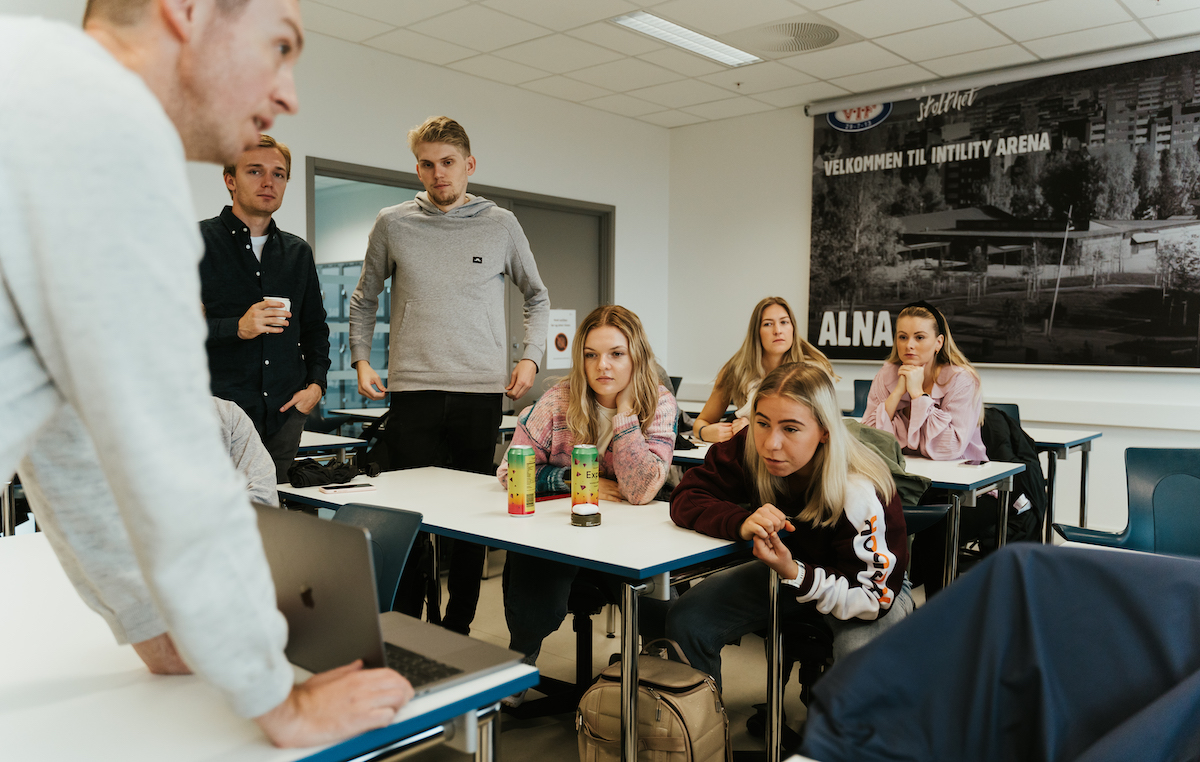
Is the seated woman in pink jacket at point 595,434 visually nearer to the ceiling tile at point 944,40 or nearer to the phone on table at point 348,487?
the phone on table at point 348,487

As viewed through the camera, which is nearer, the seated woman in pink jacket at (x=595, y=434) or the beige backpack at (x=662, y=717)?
the beige backpack at (x=662, y=717)

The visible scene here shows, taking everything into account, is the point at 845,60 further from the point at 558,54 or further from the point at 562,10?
the point at 562,10

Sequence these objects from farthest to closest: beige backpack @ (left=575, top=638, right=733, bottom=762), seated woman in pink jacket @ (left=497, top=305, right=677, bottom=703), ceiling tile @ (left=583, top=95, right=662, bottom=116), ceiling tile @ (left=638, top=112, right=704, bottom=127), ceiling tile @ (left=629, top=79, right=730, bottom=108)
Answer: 1. ceiling tile @ (left=638, top=112, right=704, bottom=127)
2. ceiling tile @ (left=583, top=95, right=662, bottom=116)
3. ceiling tile @ (left=629, top=79, right=730, bottom=108)
4. seated woman in pink jacket @ (left=497, top=305, right=677, bottom=703)
5. beige backpack @ (left=575, top=638, right=733, bottom=762)

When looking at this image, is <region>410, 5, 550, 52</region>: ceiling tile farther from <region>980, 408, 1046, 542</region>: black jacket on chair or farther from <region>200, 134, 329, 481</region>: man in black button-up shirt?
<region>980, 408, 1046, 542</region>: black jacket on chair

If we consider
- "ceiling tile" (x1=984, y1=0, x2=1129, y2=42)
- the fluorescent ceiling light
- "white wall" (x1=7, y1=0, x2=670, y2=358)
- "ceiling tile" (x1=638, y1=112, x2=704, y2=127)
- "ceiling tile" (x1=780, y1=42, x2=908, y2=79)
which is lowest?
"white wall" (x1=7, y1=0, x2=670, y2=358)

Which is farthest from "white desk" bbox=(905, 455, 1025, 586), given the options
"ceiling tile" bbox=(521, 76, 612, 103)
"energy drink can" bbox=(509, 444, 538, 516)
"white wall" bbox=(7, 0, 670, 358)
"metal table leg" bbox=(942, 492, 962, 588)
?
"ceiling tile" bbox=(521, 76, 612, 103)

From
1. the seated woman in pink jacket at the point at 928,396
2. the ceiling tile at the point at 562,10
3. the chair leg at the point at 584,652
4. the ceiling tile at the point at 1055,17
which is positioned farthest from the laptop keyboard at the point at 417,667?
the ceiling tile at the point at 1055,17

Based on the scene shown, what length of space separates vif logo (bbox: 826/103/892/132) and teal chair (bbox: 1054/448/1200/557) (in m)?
4.02

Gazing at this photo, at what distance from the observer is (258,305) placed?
248cm

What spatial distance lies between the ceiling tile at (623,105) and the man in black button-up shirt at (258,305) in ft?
13.5

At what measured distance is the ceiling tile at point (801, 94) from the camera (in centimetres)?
613

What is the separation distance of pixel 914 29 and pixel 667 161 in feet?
9.33

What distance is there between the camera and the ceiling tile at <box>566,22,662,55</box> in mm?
4957

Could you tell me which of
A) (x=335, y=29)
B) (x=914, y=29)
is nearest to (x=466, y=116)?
(x=335, y=29)
